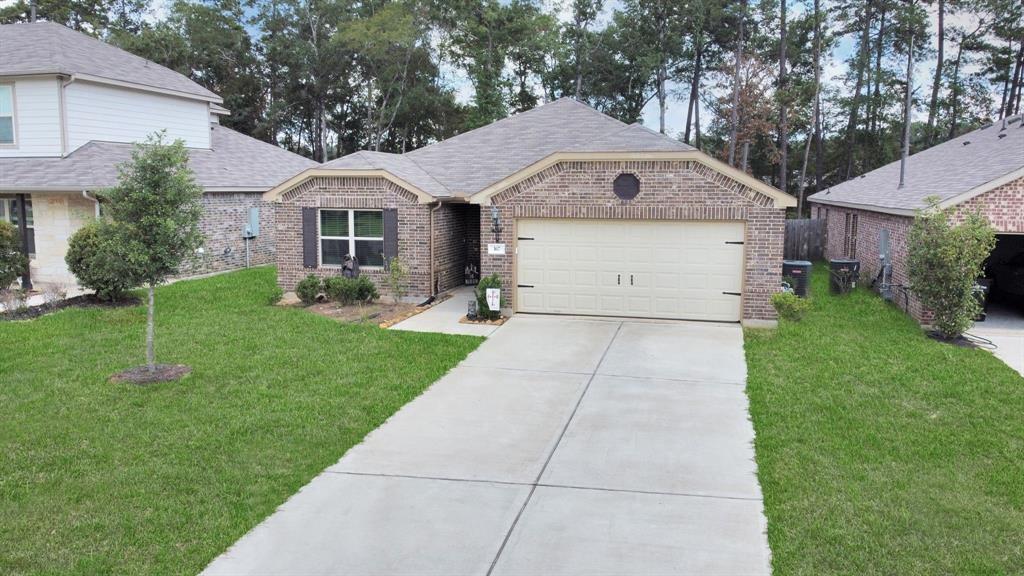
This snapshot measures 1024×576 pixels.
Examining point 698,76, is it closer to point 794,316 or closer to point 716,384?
point 794,316

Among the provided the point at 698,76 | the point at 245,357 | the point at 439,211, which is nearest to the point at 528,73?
the point at 698,76

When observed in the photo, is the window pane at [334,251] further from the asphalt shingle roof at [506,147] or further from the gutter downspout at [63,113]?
the gutter downspout at [63,113]

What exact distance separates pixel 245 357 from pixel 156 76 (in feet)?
49.6

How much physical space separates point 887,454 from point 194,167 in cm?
1988

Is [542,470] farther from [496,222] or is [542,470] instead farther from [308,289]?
[308,289]

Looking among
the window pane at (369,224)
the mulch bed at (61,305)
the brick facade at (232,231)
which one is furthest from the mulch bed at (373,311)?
the brick facade at (232,231)

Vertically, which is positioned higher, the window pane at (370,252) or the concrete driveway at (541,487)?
the window pane at (370,252)

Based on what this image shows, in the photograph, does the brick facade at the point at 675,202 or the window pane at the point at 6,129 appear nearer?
the brick facade at the point at 675,202

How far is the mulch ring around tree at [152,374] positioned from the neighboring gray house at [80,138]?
6199 mm

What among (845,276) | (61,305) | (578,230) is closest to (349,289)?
(578,230)

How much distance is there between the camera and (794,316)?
47.6 feet

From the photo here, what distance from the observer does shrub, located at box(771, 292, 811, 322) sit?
46.3 feet

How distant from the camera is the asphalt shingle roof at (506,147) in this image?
1831cm

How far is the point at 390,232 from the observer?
16.8 m
